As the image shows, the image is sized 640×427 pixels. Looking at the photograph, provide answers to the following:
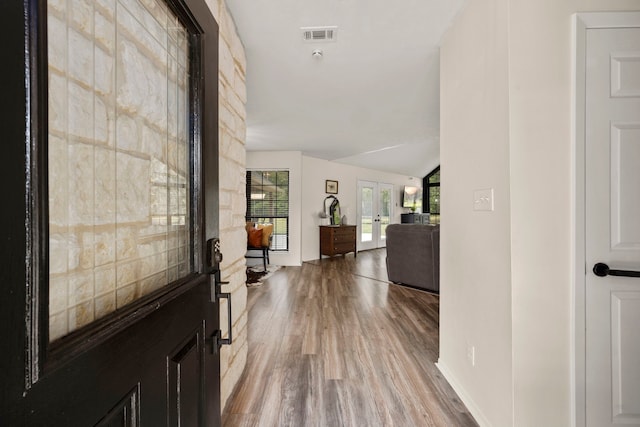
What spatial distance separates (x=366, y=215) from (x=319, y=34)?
20.7 feet

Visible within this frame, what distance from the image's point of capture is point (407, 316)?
9.93ft

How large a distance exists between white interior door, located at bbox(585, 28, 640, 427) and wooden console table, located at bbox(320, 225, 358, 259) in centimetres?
512

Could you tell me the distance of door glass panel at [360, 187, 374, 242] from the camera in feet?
25.9

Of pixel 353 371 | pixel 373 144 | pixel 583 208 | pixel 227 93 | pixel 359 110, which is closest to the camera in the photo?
pixel 583 208

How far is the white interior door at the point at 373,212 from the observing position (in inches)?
309

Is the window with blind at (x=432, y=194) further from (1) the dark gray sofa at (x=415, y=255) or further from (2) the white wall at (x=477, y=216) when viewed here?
(2) the white wall at (x=477, y=216)

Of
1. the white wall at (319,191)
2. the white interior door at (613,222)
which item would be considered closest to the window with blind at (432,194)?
the white wall at (319,191)

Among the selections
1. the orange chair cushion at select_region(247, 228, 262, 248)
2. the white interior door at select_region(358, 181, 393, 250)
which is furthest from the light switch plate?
the white interior door at select_region(358, 181, 393, 250)

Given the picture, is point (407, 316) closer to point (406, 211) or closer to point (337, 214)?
point (337, 214)

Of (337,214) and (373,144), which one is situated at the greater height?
(373,144)

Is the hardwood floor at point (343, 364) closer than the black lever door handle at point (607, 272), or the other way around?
the black lever door handle at point (607, 272)

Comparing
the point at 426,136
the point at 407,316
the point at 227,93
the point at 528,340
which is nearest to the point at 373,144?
the point at 426,136

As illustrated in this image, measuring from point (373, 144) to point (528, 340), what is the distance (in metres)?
4.55

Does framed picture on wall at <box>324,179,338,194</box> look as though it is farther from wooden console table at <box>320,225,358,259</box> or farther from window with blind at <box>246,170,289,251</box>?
window with blind at <box>246,170,289,251</box>
